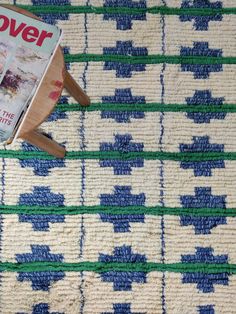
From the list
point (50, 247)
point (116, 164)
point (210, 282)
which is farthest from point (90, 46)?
point (210, 282)

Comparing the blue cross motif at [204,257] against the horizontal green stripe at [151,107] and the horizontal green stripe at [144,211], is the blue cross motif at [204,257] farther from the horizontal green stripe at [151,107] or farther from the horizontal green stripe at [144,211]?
the horizontal green stripe at [151,107]

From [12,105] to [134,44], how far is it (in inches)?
18.0

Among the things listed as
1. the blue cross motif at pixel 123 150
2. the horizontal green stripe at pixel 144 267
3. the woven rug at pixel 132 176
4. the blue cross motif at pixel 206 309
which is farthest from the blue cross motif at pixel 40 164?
the blue cross motif at pixel 206 309

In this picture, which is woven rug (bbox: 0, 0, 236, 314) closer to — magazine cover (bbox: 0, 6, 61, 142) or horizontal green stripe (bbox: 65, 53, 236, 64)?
horizontal green stripe (bbox: 65, 53, 236, 64)

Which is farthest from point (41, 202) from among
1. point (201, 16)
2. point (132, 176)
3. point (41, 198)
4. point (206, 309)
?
point (201, 16)

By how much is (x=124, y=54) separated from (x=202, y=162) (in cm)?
34

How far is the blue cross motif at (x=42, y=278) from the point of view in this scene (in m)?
1.27

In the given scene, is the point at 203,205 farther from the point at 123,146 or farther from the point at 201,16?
the point at 201,16

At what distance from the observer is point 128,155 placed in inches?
51.6

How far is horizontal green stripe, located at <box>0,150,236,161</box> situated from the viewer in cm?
131

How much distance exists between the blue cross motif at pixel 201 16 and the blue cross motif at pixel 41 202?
1.81ft

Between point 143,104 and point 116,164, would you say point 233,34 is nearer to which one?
point 143,104

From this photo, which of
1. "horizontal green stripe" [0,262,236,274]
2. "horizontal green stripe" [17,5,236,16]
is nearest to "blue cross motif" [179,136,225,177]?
"horizontal green stripe" [0,262,236,274]

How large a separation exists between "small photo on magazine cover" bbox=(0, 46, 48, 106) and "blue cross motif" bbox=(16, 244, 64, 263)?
0.40 metres
